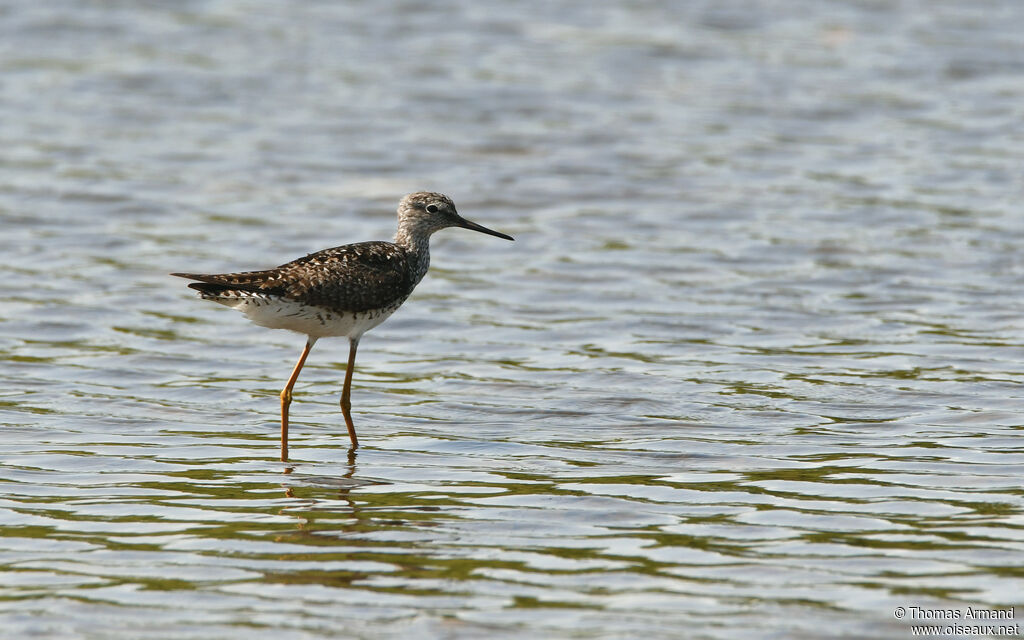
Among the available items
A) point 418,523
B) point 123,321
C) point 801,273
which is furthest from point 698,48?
point 418,523

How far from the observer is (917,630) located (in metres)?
6.12

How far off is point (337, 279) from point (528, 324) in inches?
120

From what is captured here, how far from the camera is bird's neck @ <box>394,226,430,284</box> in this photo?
33.9ft

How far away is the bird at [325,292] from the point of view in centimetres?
912

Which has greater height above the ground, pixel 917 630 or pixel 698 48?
pixel 698 48

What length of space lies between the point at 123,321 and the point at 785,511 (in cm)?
641

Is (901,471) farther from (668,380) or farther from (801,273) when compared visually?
(801,273)

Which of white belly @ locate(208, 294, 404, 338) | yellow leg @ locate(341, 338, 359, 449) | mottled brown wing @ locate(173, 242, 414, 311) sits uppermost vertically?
mottled brown wing @ locate(173, 242, 414, 311)

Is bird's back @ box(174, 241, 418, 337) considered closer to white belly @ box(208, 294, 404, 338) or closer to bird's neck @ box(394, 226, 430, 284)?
white belly @ box(208, 294, 404, 338)

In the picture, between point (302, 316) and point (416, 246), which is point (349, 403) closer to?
point (302, 316)

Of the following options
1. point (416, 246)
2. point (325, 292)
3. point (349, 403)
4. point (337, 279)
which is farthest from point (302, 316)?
point (416, 246)

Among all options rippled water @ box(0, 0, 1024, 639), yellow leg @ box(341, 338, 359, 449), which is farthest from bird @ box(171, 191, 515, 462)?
rippled water @ box(0, 0, 1024, 639)

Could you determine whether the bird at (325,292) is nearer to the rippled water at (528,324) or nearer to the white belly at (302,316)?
the white belly at (302,316)

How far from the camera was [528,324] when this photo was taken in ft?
40.0
